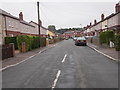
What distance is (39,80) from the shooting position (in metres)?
7.65

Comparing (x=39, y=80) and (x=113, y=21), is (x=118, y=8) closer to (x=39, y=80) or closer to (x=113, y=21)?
(x=113, y=21)

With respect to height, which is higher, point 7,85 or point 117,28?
point 117,28

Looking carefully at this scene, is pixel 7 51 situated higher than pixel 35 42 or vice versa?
pixel 35 42

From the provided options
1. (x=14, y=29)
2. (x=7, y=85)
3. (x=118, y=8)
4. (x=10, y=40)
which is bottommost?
(x=7, y=85)

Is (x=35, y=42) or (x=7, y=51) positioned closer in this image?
(x=7, y=51)

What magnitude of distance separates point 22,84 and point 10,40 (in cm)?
2247

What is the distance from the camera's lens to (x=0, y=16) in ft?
111

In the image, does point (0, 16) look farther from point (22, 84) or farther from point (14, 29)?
point (22, 84)

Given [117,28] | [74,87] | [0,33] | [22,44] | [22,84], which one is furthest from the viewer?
[117,28]

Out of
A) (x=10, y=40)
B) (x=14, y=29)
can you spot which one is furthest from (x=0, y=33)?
(x=14, y=29)

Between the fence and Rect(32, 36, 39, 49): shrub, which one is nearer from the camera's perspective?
the fence

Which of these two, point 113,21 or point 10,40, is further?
point 113,21

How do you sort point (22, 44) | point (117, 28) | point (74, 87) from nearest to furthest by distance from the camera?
point (74, 87)
point (22, 44)
point (117, 28)

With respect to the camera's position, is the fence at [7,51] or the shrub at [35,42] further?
the shrub at [35,42]
